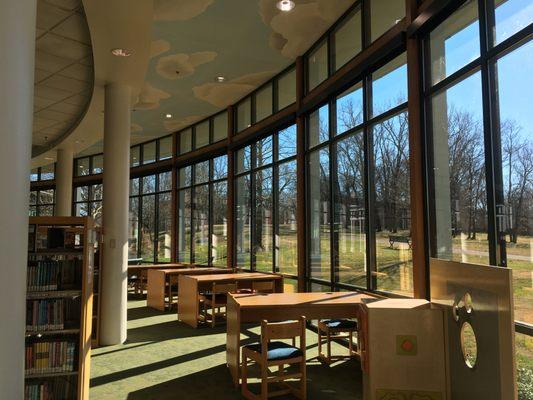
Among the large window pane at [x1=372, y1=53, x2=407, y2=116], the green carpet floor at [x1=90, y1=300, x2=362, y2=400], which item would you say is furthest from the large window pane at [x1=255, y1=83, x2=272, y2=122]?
the green carpet floor at [x1=90, y1=300, x2=362, y2=400]

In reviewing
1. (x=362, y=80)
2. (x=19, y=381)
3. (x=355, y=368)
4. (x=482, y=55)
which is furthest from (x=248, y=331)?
(x=19, y=381)

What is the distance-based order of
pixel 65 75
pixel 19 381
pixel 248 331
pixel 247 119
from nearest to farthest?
pixel 19 381 < pixel 65 75 < pixel 248 331 < pixel 247 119

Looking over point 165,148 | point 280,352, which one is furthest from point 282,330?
point 165,148

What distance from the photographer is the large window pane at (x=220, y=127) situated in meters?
11.3

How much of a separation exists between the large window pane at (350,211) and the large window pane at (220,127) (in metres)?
4.82

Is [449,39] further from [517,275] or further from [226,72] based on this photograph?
[226,72]

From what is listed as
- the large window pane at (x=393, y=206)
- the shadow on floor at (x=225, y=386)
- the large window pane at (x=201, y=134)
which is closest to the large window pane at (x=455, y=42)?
the large window pane at (x=393, y=206)

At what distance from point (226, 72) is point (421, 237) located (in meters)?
5.21

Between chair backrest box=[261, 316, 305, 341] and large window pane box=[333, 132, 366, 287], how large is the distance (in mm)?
2190

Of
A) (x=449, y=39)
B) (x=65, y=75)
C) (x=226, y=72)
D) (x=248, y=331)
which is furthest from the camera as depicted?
(x=226, y=72)

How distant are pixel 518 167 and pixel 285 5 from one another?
12.1 feet

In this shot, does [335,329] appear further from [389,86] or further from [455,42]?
[455,42]

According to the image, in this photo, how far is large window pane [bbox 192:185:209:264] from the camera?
12.1 metres

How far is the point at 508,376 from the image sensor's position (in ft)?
8.00
